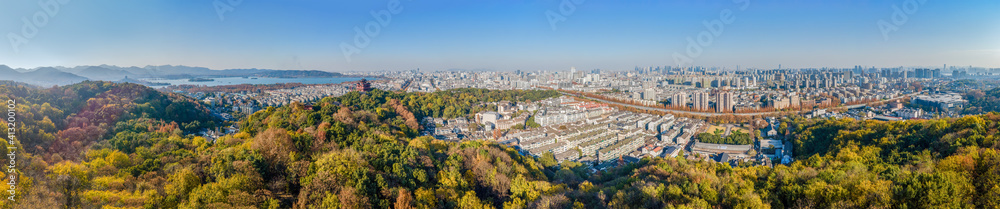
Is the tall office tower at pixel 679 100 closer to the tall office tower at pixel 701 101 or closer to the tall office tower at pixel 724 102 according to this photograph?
the tall office tower at pixel 701 101

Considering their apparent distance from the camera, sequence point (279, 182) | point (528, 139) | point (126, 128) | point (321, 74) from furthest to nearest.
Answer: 1. point (321, 74)
2. point (528, 139)
3. point (126, 128)
4. point (279, 182)

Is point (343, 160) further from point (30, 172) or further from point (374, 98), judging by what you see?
point (374, 98)

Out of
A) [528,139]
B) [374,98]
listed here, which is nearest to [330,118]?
[528,139]

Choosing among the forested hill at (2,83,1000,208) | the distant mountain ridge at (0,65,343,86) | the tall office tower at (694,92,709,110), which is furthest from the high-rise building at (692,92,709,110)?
the distant mountain ridge at (0,65,343,86)

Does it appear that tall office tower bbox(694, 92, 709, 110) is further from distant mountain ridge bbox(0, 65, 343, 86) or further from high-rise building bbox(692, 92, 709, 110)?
distant mountain ridge bbox(0, 65, 343, 86)

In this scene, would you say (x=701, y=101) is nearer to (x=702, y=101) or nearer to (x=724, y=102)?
(x=702, y=101)

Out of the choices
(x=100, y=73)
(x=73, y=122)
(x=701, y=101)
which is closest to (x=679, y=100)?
(x=701, y=101)

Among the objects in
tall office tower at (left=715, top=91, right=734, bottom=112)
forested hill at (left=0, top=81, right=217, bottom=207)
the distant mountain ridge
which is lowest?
tall office tower at (left=715, top=91, right=734, bottom=112)
